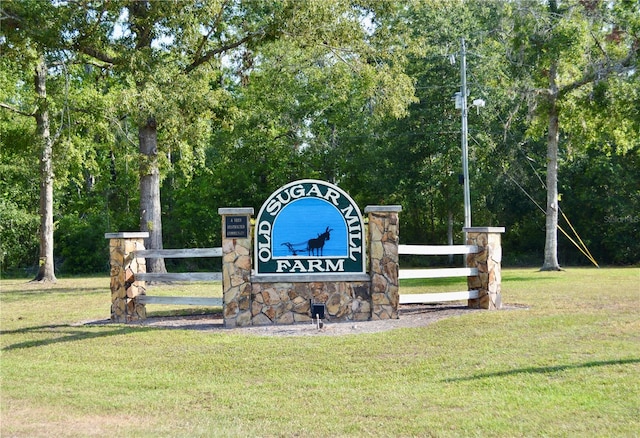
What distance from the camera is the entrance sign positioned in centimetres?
1112

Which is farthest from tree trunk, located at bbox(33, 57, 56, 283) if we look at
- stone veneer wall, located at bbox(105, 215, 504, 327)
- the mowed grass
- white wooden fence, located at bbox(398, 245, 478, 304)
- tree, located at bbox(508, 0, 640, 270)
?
tree, located at bbox(508, 0, 640, 270)

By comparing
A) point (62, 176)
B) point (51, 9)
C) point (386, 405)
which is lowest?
point (386, 405)

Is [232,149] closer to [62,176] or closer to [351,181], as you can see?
[351,181]

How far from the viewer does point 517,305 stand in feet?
42.3

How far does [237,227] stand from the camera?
11.0 metres

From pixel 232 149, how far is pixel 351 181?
18.7 feet

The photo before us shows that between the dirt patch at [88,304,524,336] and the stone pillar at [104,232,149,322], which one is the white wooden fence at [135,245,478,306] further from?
the dirt patch at [88,304,524,336]

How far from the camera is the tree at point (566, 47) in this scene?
72.1ft

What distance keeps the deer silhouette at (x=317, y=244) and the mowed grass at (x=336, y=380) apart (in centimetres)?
181

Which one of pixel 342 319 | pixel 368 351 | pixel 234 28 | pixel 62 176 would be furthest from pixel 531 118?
pixel 368 351

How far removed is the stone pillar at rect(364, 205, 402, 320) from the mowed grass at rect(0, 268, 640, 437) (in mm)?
869

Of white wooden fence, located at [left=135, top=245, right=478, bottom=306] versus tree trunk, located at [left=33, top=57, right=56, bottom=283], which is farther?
tree trunk, located at [left=33, top=57, right=56, bottom=283]

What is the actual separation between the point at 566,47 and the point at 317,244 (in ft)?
46.5

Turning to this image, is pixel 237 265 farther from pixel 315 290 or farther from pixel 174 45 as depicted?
pixel 174 45
